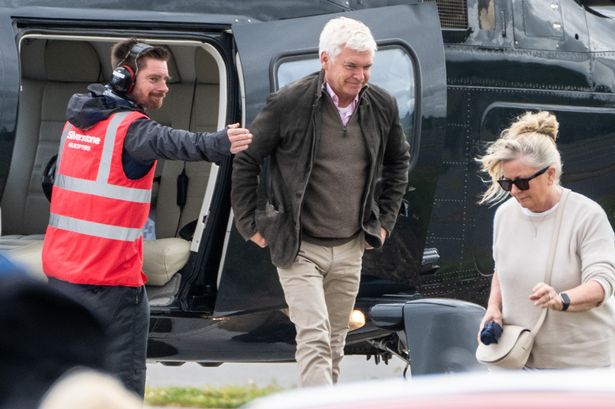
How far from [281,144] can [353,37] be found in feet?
1.83

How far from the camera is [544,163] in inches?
197

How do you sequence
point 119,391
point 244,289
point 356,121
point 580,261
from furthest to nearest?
1. point 244,289
2. point 356,121
3. point 580,261
4. point 119,391

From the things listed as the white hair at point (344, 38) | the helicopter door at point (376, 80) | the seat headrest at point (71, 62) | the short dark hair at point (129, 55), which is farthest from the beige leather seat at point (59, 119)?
the white hair at point (344, 38)

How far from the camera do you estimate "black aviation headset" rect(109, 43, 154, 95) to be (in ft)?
19.1

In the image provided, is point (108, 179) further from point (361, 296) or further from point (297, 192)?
point (361, 296)

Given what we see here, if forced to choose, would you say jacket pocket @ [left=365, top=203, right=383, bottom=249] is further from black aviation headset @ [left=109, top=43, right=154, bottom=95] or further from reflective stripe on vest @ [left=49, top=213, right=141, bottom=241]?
black aviation headset @ [left=109, top=43, right=154, bottom=95]

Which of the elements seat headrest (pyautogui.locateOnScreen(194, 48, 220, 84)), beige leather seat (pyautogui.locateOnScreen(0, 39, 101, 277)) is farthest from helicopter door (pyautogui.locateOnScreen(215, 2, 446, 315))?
beige leather seat (pyautogui.locateOnScreen(0, 39, 101, 277))

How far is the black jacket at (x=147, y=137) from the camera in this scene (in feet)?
18.4

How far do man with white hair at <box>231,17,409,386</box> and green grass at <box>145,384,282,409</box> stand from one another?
2730mm

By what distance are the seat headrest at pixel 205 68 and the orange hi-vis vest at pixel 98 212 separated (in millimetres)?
2165

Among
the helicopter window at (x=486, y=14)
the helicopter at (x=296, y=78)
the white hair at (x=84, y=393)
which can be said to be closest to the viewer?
the white hair at (x=84, y=393)

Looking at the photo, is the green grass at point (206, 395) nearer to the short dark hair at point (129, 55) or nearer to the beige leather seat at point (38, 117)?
the beige leather seat at point (38, 117)

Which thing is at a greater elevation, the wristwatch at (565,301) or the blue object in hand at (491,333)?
the wristwatch at (565,301)

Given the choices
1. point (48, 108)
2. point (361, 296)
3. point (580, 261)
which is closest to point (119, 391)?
point (580, 261)
